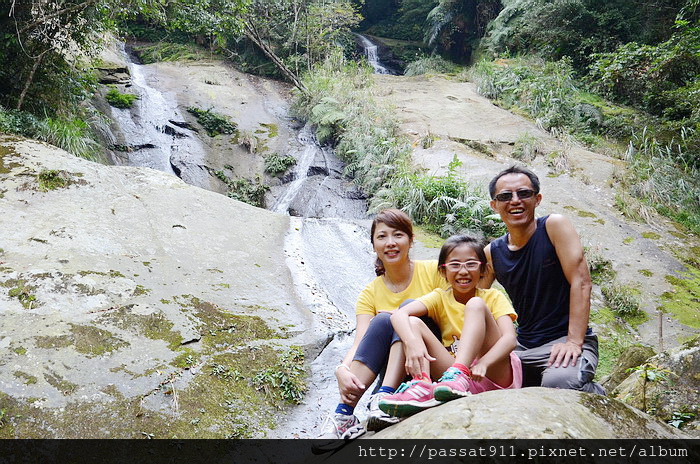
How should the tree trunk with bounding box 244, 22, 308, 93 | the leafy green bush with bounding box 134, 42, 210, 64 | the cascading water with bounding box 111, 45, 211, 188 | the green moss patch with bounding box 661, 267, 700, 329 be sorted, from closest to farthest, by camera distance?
the green moss patch with bounding box 661, 267, 700, 329 < the cascading water with bounding box 111, 45, 211, 188 < the tree trunk with bounding box 244, 22, 308, 93 < the leafy green bush with bounding box 134, 42, 210, 64

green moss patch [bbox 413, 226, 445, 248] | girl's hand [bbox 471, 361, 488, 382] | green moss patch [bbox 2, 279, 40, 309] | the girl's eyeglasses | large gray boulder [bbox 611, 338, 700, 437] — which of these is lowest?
green moss patch [bbox 2, 279, 40, 309]

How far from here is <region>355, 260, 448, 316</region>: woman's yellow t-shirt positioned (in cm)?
292

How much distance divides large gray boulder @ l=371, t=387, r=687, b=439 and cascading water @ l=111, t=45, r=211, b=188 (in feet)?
29.5

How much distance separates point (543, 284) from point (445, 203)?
511cm

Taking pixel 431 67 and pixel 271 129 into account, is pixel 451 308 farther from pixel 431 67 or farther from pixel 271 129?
pixel 431 67

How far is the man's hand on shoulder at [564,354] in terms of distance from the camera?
8.05ft

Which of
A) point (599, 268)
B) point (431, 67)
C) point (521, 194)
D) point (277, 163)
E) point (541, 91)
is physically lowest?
point (277, 163)

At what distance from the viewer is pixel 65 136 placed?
7.61 m

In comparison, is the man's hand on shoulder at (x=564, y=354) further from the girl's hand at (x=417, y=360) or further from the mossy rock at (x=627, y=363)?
the mossy rock at (x=627, y=363)

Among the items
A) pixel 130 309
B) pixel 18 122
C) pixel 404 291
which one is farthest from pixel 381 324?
pixel 18 122

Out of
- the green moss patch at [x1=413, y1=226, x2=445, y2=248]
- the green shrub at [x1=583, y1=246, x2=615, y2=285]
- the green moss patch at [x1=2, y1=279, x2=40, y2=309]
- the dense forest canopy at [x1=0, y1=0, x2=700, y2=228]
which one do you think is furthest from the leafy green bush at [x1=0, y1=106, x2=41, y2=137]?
the green shrub at [x1=583, y1=246, x2=615, y2=285]

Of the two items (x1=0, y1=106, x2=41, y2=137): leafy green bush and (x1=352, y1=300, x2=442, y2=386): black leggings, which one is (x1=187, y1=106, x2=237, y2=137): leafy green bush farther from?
(x1=352, y1=300, x2=442, y2=386): black leggings

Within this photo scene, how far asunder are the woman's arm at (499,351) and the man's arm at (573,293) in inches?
10.9

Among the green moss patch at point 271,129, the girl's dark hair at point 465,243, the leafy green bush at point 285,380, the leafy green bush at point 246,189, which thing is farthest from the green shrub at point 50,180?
the green moss patch at point 271,129
